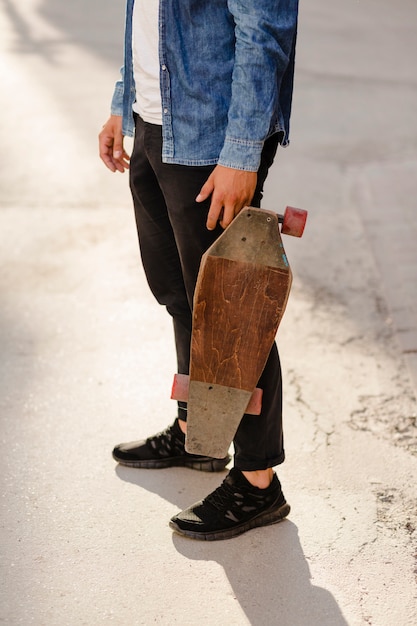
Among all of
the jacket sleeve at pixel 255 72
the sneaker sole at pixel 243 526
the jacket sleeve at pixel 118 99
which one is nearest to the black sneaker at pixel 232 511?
the sneaker sole at pixel 243 526

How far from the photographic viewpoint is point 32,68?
5762 mm

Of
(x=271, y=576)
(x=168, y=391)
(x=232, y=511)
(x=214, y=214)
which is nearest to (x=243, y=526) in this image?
(x=232, y=511)

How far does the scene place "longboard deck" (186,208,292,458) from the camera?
1.76 m

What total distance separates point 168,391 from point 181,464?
392mm

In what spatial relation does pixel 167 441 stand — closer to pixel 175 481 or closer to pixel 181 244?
pixel 175 481

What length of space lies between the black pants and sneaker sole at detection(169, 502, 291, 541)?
0.15 meters

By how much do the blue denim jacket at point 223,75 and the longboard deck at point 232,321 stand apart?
0.16 m

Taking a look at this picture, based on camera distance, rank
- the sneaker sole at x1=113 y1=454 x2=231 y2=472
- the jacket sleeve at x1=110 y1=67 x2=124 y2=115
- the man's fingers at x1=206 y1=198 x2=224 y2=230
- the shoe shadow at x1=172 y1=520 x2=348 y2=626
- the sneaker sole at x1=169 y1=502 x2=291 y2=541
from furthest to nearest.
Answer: the sneaker sole at x1=113 y1=454 x2=231 y2=472
the jacket sleeve at x1=110 y1=67 x2=124 y2=115
the sneaker sole at x1=169 y1=502 x2=291 y2=541
the shoe shadow at x1=172 y1=520 x2=348 y2=626
the man's fingers at x1=206 y1=198 x2=224 y2=230

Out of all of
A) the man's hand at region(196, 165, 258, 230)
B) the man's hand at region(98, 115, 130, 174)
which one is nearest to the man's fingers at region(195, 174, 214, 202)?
the man's hand at region(196, 165, 258, 230)

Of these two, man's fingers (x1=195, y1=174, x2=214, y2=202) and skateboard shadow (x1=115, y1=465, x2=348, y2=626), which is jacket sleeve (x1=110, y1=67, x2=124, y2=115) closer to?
man's fingers (x1=195, y1=174, x2=214, y2=202)

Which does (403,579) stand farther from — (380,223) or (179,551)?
(380,223)

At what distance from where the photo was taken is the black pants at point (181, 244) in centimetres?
185

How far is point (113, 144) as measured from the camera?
2295mm

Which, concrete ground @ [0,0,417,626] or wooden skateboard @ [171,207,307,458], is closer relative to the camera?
wooden skateboard @ [171,207,307,458]
